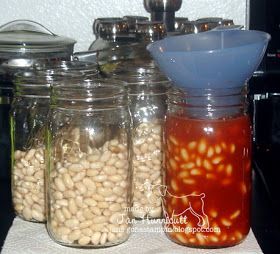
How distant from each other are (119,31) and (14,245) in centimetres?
40

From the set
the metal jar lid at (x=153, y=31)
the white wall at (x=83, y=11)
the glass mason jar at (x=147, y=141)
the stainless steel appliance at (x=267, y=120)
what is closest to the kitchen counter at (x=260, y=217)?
the stainless steel appliance at (x=267, y=120)

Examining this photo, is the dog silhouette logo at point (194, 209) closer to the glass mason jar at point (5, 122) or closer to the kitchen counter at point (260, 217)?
the kitchen counter at point (260, 217)

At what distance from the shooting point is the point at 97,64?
3.08 ft

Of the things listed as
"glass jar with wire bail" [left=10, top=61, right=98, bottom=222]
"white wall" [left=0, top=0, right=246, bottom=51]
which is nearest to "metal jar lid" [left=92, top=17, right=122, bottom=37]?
"white wall" [left=0, top=0, right=246, bottom=51]

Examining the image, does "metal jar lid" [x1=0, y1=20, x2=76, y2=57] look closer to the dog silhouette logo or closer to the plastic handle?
the plastic handle

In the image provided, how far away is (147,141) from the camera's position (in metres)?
0.86

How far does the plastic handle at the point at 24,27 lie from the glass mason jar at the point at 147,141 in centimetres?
36

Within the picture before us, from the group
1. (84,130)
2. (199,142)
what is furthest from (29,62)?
(199,142)

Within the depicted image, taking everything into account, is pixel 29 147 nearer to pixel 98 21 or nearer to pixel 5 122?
pixel 5 122

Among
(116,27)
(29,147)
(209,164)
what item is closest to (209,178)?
(209,164)

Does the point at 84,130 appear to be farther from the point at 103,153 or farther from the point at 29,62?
the point at 29,62

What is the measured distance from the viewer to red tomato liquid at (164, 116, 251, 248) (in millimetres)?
767

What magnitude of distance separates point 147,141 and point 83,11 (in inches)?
18.2

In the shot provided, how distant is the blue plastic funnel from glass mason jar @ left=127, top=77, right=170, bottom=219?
10 cm
